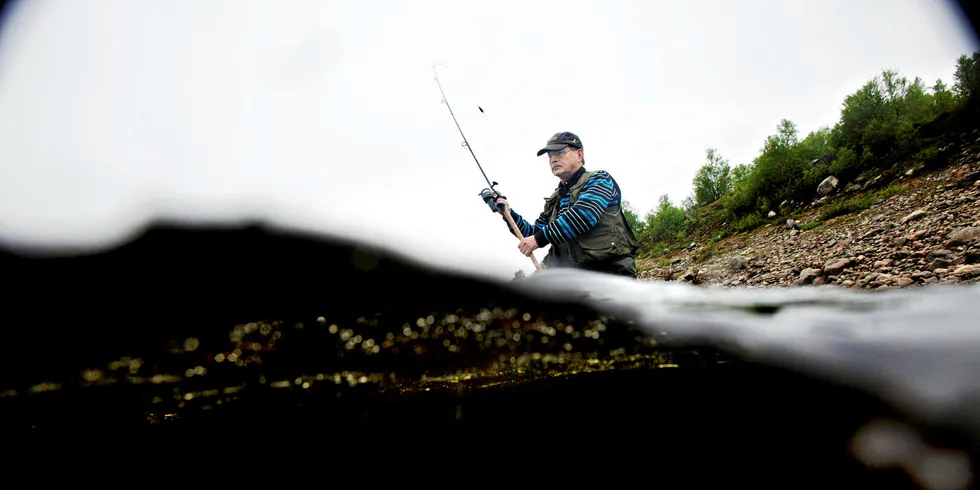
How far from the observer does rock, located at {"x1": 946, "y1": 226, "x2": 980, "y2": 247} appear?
4672 mm

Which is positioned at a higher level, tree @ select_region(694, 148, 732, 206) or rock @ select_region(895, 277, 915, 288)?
tree @ select_region(694, 148, 732, 206)

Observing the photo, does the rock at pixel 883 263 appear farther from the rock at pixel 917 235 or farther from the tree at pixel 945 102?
the tree at pixel 945 102

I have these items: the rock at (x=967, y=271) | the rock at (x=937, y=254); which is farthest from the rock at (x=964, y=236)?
the rock at (x=967, y=271)

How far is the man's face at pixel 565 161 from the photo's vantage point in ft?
13.4

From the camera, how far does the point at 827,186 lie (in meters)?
12.6

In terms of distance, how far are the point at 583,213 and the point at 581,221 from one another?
77 millimetres

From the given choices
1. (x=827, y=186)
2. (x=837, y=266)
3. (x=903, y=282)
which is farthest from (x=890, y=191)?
(x=903, y=282)

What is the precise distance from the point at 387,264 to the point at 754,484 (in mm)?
1064

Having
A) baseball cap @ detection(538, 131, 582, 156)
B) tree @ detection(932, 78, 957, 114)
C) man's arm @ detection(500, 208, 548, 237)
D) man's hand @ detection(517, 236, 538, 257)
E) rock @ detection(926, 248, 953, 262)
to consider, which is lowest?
rock @ detection(926, 248, 953, 262)

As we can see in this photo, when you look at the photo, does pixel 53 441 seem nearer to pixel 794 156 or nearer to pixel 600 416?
pixel 600 416

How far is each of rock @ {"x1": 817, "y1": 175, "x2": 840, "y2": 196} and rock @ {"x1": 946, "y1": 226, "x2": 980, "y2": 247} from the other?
9145mm

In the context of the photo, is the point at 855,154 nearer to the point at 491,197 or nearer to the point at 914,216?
the point at 914,216

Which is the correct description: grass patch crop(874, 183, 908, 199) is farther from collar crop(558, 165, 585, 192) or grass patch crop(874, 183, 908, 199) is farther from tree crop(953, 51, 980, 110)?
collar crop(558, 165, 585, 192)

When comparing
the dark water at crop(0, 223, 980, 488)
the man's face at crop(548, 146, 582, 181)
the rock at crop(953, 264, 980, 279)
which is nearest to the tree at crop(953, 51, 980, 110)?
the rock at crop(953, 264, 980, 279)
